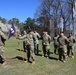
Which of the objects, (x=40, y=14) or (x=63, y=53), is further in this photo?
(x=40, y=14)

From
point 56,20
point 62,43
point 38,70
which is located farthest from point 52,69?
point 56,20

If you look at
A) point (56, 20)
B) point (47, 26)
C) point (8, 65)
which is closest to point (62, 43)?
point (8, 65)

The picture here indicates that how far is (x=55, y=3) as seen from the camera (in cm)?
5938

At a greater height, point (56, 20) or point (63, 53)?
point (56, 20)

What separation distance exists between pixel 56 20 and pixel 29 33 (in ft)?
147

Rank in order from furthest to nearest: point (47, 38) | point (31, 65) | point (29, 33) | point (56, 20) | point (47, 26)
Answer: point (47, 26)
point (56, 20)
point (47, 38)
point (29, 33)
point (31, 65)

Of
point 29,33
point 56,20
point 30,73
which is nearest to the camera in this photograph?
point 30,73

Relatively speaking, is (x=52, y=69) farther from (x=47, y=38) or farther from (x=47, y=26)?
(x=47, y=26)

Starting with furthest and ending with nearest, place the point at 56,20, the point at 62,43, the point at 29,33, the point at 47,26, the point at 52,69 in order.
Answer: the point at 47,26
the point at 56,20
the point at 62,43
the point at 29,33
the point at 52,69

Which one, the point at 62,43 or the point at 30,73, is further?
the point at 62,43

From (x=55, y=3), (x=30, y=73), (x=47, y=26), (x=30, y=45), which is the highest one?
(x=55, y=3)

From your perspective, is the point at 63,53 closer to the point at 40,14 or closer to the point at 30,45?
the point at 30,45

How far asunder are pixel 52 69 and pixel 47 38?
181 inches

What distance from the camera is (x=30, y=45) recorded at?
13.8 metres
